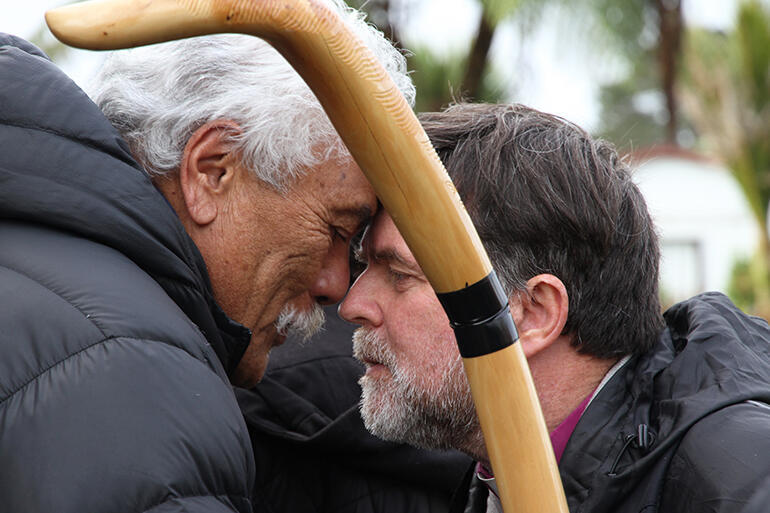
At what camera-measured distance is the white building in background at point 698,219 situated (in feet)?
67.0

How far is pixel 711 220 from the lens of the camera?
70.4 feet

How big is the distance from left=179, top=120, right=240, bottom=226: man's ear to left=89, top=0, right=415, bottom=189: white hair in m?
0.02

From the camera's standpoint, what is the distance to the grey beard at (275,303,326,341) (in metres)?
2.81

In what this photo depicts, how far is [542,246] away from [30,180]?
144 cm

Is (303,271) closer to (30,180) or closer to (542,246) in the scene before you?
(542,246)

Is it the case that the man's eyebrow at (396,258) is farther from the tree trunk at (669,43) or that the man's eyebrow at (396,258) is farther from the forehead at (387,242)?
the tree trunk at (669,43)

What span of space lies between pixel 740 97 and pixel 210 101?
16.1 meters

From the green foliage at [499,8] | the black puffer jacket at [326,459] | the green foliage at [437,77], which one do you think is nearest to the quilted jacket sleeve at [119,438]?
the black puffer jacket at [326,459]

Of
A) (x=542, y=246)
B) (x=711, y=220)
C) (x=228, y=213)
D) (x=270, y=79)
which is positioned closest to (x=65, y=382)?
(x=228, y=213)

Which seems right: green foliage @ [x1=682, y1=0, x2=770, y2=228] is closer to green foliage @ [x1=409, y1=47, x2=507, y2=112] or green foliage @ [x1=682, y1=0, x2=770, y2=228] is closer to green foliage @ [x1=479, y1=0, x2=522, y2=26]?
green foliage @ [x1=409, y1=47, x2=507, y2=112]

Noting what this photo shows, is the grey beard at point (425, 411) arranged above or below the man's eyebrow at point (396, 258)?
below

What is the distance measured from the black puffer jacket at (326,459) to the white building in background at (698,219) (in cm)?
1776

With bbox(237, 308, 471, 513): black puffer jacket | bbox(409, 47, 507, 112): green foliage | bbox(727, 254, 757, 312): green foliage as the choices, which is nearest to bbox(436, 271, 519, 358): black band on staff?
bbox(237, 308, 471, 513): black puffer jacket

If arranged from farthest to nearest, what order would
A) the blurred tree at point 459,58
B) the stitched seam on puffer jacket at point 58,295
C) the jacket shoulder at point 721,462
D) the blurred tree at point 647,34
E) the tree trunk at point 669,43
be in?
1. the tree trunk at point 669,43
2. the blurred tree at point 647,34
3. the blurred tree at point 459,58
4. the jacket shoulder at point 721,462
5. the stitched seam on puffer jacket at point 58,295
